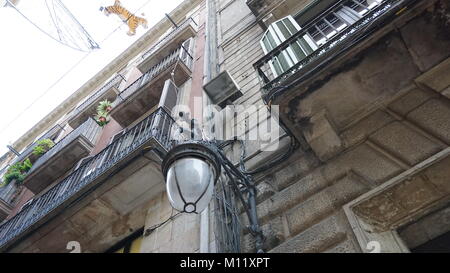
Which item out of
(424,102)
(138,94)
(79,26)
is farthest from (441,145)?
Result: (79,26)

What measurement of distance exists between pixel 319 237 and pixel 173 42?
34.6ft

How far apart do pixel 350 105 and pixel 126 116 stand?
23.2 ft

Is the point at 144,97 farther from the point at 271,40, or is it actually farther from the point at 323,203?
the point at 323,203

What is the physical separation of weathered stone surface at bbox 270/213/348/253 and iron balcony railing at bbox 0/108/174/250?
9.09 ft

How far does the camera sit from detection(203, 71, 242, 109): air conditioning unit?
18.6 ft

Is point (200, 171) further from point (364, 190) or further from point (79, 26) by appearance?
point (79, 26)

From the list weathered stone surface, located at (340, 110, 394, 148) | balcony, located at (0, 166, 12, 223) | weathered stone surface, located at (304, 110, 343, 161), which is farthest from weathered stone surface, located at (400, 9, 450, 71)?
balcony, located at (0, 166, 12, 223)

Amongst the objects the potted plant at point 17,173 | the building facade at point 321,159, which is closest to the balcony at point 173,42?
the potted plant at point 17,173

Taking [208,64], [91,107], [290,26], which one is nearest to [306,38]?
[290,26]

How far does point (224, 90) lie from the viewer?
5.73m

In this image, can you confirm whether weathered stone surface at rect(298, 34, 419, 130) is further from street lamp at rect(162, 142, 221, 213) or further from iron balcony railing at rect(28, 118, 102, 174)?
iron balcony railing at rect(28, 118, 102, 174)

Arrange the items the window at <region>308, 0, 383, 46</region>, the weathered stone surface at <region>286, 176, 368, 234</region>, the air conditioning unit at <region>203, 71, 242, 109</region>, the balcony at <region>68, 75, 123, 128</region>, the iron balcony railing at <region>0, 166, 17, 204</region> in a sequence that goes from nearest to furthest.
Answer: the weathered stone surface at <region>286, 176, 368, 234</region>
the window at <region>308, 0, 383, 46</region>
the air conditioning unit at <region>203, 71, 242, 109</region>
the iron balcony railing at <region>0, 166, 17, 204</region>
the balcony at <region>68, 75, 123, 128</region>

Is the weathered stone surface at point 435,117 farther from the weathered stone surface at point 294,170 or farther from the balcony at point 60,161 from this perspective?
the balcony at point 60,161

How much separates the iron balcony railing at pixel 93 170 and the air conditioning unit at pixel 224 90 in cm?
104
